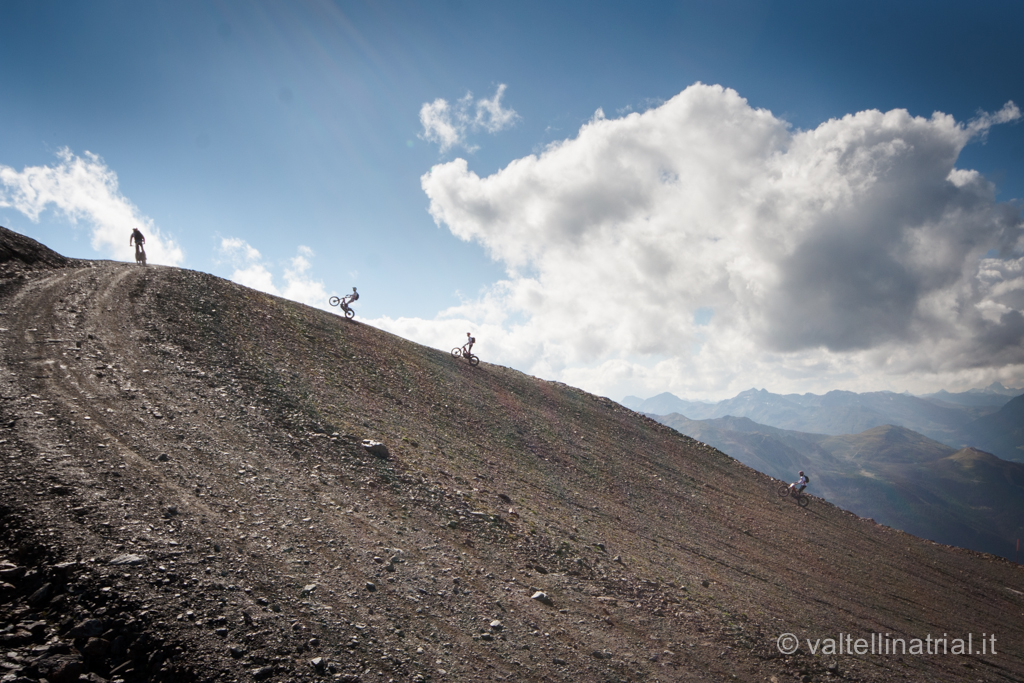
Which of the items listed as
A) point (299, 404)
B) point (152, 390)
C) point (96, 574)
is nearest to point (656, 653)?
point (96, 574)

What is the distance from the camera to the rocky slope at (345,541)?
658cm

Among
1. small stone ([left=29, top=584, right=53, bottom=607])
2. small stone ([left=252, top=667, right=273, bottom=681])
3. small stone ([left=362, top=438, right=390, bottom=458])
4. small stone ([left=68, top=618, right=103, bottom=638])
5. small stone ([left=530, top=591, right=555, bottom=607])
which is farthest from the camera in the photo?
small stone ([left=362, top=438, right=390, bottom=458])

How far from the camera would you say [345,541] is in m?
9.42

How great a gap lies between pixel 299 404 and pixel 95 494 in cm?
790

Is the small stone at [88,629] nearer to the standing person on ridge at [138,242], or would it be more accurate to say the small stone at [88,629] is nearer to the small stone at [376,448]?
the small stone at [376,448]

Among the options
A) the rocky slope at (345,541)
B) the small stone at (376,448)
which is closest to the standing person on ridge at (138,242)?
the rocky slope at (345,541)

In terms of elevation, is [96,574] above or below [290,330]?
below

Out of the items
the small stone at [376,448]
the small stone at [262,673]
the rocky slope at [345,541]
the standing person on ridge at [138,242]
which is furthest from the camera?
the standing person on ridge at [138,242]

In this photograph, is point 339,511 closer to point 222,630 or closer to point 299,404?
point 222,630

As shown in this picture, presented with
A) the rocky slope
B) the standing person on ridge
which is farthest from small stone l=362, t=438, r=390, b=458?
the standing person on ridge

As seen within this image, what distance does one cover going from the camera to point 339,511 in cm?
1054

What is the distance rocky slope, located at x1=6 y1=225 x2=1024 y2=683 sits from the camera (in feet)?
21.6

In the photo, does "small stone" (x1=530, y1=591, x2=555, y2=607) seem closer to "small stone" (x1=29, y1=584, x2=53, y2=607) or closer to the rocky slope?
the rocky slope

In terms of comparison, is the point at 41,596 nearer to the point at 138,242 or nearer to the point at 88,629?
the point at 88,629
